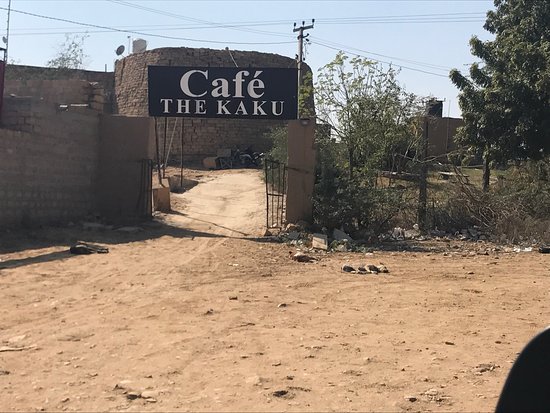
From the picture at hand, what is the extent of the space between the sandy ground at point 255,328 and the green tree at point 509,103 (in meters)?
4.01

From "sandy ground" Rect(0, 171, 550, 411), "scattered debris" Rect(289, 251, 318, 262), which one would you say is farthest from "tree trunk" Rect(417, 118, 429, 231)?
"scattered debris" Rect(289, 251, 318, 262)

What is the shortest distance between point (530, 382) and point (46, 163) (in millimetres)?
11582

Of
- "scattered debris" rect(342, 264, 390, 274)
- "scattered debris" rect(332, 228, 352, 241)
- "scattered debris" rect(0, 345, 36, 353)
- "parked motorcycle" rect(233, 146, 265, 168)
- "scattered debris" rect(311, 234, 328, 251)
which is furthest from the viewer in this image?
"parked motorcycle" rect(233, 146, 265, 168)

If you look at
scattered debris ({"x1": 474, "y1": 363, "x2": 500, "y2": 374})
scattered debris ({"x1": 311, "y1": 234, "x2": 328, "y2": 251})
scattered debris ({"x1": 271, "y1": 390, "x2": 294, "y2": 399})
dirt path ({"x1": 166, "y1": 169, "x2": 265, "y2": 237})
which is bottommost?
scattered debris ({"x1": 271, "y1": 390, "x2": 294, "y2": 399})

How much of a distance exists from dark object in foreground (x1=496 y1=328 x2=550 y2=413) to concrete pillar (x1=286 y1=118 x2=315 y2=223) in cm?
1080

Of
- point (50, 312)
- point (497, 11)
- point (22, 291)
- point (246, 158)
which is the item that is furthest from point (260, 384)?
point (246, 158)

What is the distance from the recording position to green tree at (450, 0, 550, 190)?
13.3 metres

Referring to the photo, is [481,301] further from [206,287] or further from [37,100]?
[37,100]

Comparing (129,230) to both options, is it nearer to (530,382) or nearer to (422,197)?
(422,197)

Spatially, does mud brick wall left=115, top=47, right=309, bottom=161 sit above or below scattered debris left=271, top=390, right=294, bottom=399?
above

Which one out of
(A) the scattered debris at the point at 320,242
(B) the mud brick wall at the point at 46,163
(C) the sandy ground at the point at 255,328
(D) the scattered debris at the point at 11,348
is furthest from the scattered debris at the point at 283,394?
(B) the mud brick wall at the point at 46,163

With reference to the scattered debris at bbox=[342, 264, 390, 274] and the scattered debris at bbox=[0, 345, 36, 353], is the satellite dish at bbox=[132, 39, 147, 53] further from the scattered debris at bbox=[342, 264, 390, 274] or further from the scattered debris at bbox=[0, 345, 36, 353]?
the scattered debris at bbox=[0, 345, 36, 353]

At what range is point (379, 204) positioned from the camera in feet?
40.0

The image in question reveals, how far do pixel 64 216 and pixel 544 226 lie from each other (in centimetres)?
964
